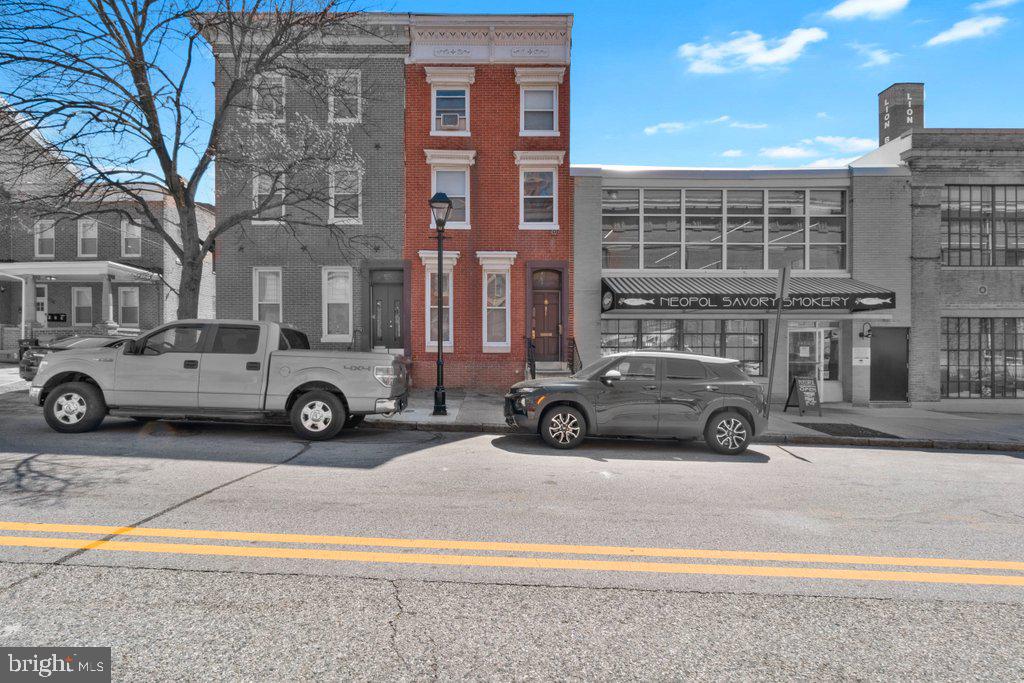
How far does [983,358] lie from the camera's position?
644 inches

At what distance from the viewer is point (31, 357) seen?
12.3m

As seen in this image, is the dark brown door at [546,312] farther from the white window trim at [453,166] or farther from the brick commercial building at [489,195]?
the white window trim at [453,166]

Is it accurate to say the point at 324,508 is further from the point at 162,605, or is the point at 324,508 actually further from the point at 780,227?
the point at 780,227

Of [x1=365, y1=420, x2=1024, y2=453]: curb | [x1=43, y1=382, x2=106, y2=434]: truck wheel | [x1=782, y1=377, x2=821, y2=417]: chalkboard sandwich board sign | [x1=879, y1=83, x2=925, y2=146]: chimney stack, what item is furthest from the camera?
[x1=879, y1=83, x2=925, y2=146]: chimney stack

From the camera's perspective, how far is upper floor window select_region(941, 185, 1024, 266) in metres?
16.4

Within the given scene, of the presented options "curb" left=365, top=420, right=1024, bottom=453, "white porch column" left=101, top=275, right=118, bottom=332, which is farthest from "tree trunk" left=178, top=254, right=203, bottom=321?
"white porch column" left=101, top=275, right=118, bottom=332

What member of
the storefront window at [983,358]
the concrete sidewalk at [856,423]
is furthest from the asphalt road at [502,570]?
the storefront window at [983,358]

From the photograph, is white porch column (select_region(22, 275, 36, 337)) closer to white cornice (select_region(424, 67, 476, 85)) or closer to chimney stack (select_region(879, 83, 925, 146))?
white cornice (select_region(424, 67, 476, 85))

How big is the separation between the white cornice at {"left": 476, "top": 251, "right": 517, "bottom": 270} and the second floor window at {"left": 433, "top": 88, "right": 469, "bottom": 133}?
3.89 meters

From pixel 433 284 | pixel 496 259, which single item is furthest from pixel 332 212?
pixel 496 259

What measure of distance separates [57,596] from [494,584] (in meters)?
2.66

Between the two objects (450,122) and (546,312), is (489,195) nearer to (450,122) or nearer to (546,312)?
(450,122)

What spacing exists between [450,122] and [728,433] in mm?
12423

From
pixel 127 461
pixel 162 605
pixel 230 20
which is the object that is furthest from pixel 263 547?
pixel 230 20
